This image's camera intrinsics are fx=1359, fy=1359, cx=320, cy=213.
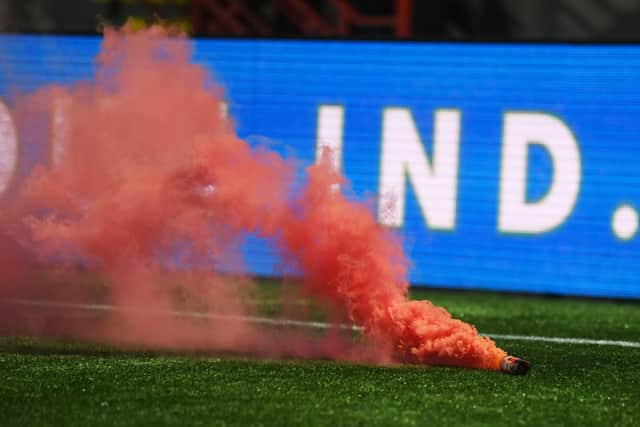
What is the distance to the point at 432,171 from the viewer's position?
1758 cm

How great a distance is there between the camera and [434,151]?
17.6 m

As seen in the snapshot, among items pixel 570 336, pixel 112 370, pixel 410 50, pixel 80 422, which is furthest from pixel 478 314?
pixel 80 422

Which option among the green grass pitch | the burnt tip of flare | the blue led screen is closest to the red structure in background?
the blue led screen

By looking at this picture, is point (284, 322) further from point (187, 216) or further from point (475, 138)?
point (475, 138)

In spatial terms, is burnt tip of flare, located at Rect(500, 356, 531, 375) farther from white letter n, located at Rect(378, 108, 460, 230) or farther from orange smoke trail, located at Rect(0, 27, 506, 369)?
white letter n, located at Rect(378, 108, 460, 230)

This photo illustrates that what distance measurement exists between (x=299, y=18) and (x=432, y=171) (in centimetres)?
616

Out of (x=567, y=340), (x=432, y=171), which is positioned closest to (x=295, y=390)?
(x=567, y=340)

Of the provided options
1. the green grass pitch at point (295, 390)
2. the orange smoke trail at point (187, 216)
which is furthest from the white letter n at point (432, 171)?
the green grass pitch at point (295, 390)

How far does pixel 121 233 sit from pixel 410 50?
6.95 meters

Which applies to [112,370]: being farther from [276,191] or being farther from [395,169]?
[395,169]

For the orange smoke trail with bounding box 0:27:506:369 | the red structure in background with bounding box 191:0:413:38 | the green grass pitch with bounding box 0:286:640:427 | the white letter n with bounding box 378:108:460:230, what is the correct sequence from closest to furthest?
the green grass pitch with bounding box 0:286:640:427 < the orange smoke trail with bounding box 0:27:506:369 < the white letter n with bounding box 378:108:460:230 < the red structure in background with bounding box 191:0:413:38

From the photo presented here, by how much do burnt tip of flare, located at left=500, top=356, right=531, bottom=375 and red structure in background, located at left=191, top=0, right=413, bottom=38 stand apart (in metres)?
10.5

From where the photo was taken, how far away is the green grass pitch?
28.7 ft

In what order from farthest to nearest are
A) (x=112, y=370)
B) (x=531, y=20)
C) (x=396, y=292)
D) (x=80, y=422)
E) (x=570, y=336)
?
(x=531, y=20) < (x=570, y=336) < (x=396, y=292) < (x=112, y=370) < (x=80, y=422)
